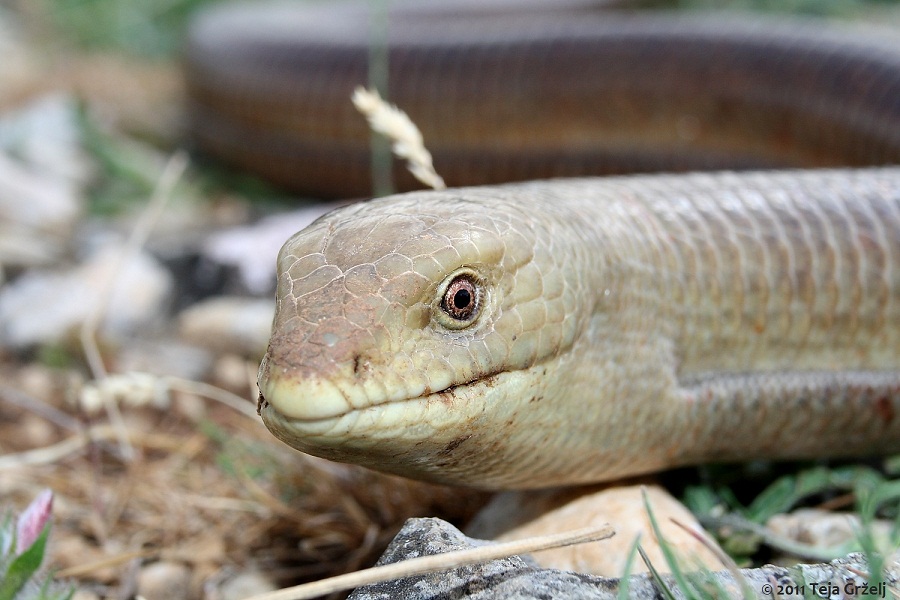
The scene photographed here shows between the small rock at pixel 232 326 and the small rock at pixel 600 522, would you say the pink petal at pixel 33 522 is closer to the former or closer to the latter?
the small rock at pixel 600 522

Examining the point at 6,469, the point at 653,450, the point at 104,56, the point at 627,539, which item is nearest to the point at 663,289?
the point at 653,450

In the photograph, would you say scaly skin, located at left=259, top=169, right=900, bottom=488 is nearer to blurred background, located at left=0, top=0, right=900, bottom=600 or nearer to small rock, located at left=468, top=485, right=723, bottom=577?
small rock, located at left=468, top=485, right=723, bottom=577

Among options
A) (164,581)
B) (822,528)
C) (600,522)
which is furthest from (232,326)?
(822,528)

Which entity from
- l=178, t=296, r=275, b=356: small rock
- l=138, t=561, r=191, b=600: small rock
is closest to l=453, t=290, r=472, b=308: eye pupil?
l=138, t=561, r=191, b=600: small rock

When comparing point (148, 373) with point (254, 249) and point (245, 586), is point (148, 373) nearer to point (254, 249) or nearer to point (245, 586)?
point (254, 249)

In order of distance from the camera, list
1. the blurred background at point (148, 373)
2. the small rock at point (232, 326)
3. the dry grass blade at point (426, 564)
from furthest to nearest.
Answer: the small rock at point (232, 326), the blurred background at point (148, 373), the dry grass blade at point (426, 564)

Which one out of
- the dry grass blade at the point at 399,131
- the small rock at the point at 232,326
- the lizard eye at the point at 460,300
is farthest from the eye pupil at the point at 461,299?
the small rock at the point at 232,326
